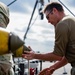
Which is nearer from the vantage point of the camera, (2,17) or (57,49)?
(2,17)

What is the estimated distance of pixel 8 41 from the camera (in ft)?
6.62

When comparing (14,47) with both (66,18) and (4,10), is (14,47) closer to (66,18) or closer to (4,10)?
(4,10)

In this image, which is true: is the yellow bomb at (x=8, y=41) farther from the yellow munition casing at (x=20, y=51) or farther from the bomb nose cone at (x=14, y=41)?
the yellow munition casing at (x=20, y=51)

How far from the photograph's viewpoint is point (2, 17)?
2850 mm

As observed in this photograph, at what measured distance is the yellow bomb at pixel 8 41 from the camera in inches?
77.9

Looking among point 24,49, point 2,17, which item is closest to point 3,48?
point 24,49

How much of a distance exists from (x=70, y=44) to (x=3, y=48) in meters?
1.73

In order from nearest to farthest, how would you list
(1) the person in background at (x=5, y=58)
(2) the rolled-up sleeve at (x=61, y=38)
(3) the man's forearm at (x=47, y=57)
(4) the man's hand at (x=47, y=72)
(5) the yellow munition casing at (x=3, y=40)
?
1. (5) the yellow munition casing at (x=3, y=40)
2. (1) the person in background at (x=5, y=58)
3. (2) the rolled-up sleeve at (x=61, y=38)
4. (3) the man's forearm at (x=47, y=57)
5. (4) the man's hand at (x=47, y=72)

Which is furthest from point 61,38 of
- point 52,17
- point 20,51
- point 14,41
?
point 14,41

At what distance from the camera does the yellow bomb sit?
Result: 77.9 inches

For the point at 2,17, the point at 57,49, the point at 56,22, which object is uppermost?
the point at 2,17

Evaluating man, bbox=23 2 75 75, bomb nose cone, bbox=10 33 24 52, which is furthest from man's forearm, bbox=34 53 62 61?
bomb nose cone, bbox=10 33 24 52

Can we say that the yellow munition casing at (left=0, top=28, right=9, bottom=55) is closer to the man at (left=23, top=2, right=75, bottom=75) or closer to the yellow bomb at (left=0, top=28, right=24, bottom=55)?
the yellow bomb at (left=0, top=28, right=24, bottom=55)

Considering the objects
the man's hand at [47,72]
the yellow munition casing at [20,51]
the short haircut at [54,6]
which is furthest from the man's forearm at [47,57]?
the yellow munition casing at [20,51]
